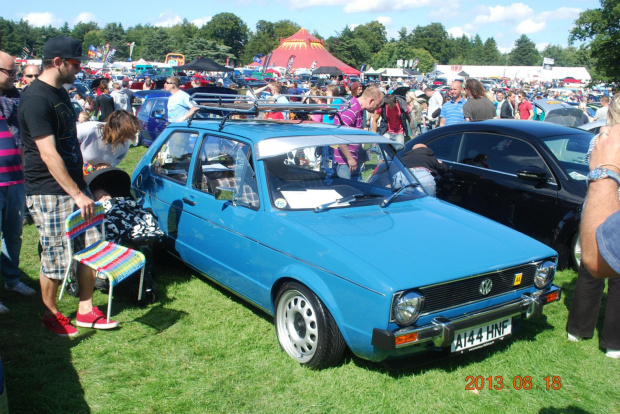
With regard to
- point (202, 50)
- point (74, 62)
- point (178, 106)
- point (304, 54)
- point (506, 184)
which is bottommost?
point (506, 184)

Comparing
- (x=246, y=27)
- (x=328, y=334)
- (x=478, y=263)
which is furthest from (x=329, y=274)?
(x=246, y=27)

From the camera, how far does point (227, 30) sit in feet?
416

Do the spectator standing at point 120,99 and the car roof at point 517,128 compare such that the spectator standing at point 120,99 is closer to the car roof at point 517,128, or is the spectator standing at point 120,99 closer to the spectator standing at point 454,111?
the spectator standing at point 454,111

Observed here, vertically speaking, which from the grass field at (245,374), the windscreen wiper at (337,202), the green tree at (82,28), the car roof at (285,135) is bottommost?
the grass field at (245,374)

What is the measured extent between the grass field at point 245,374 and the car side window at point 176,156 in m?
1.43

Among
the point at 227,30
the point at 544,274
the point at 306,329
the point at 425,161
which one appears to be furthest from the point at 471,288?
the point at 227,30

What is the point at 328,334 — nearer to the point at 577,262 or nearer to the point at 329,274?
the point at 329,274

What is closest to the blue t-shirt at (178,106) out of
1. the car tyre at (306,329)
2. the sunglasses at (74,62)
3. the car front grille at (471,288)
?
the sunglasses at (74,62)

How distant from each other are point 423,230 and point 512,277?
0.68m

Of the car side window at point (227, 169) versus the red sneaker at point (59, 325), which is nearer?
the red sneaker at point (59, 325)

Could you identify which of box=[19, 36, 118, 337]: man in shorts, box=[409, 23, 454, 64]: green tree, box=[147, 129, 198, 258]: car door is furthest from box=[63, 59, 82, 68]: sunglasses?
box=[409, 23, 454, 64]: green tree

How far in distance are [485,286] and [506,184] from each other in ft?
9.32

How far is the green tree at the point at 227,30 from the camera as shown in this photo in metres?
126

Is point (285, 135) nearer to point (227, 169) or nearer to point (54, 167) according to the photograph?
point (227, 169)
